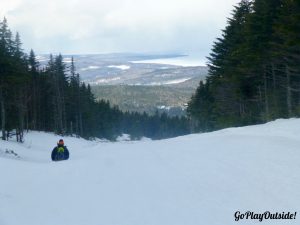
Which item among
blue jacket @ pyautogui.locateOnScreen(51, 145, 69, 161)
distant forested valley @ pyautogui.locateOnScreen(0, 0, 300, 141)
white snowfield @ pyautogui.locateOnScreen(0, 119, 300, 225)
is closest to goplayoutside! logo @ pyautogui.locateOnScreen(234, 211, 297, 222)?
white snowfield @ pyautogui.locateOnScreen(0, 119, 300, 225)

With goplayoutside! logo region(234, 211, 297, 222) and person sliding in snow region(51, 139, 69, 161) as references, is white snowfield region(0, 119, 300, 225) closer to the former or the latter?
goplayoutside! logo region(234, 211, 297, 222)

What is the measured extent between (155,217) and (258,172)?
3.73 m

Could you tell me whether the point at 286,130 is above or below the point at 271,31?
below

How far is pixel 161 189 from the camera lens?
31.0 feet

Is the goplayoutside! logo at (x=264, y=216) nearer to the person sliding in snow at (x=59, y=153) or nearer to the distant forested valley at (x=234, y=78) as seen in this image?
the person sliding in snow at (x=59, y=153)

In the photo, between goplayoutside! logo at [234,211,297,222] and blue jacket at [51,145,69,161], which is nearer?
goplayoutside! logo at [234,211,297,222]

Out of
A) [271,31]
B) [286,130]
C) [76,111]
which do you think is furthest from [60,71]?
[286,130]

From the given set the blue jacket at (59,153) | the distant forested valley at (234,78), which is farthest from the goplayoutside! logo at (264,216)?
the distant forested valley at (234,78)

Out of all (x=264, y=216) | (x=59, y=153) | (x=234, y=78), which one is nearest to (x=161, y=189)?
(x=264, y=216)

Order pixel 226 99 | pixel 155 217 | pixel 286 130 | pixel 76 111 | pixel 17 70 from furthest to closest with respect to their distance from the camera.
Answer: pixel 76 111
pixel 226 99
pixel 17 70
pixel 286 130
pixel 155 217

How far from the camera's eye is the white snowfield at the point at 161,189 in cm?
746

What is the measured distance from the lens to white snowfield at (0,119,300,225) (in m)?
7.46

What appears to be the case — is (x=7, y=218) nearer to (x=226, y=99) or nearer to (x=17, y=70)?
(x=17, y=70)

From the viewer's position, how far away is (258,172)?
10.2 meters
